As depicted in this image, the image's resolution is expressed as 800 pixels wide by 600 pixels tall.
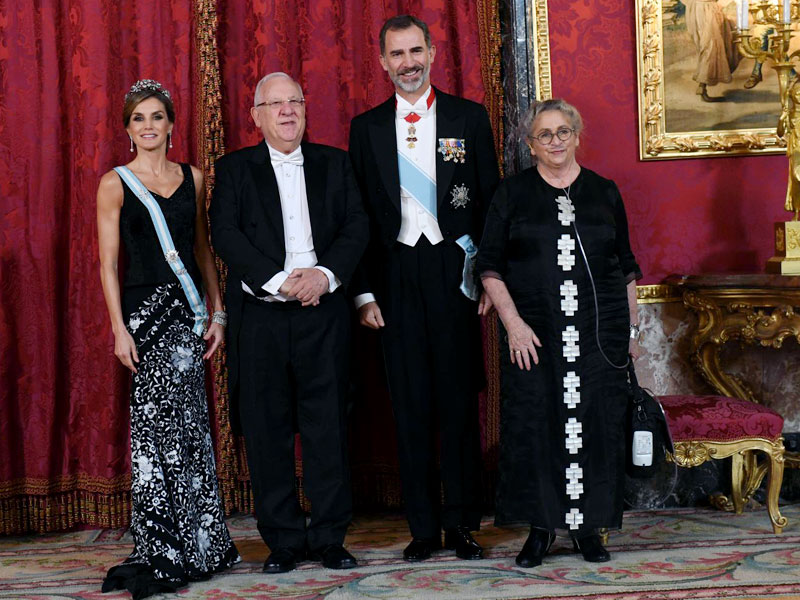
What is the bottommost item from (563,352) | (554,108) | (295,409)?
(295,409)

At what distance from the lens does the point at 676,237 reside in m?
3.90

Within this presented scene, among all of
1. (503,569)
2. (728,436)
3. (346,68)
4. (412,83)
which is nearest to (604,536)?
(503,569)

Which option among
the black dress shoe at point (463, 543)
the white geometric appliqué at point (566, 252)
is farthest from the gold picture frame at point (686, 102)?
the black dress shoe at point (463, 543)

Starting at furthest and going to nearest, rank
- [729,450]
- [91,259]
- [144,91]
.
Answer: [91,259] < [729,450] < [144,91]

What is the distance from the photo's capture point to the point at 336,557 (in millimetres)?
3064

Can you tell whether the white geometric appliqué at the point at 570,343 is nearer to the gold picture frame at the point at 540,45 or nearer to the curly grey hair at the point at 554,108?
the curly grey hair at the point at 554,108

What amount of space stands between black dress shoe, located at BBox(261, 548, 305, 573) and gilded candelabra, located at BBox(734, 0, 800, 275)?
79.5 inches

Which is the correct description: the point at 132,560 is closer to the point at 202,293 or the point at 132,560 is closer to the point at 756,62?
the point at 202,293

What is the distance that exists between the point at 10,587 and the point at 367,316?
4.66ft

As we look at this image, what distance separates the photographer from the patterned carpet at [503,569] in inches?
110

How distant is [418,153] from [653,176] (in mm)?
1198

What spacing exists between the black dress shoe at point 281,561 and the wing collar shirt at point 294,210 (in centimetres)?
84

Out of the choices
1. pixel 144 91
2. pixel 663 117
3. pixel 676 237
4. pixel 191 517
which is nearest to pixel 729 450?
pixel 676 237

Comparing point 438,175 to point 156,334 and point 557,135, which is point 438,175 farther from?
point 156,334
